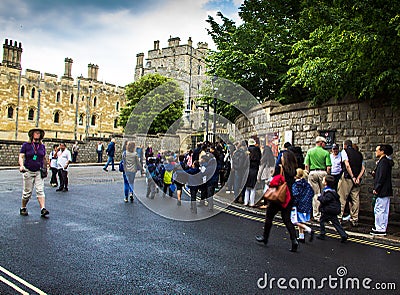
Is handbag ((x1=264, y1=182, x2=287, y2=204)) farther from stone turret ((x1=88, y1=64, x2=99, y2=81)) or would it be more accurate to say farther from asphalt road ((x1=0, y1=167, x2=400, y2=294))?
stone turret ((x1=88, y1=64, x2=99, y2=81))

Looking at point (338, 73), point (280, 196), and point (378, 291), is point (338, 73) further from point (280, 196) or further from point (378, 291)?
point (378, 291)

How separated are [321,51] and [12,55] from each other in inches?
1938

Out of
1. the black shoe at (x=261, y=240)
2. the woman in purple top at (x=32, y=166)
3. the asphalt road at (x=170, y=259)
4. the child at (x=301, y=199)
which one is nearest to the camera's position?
the asphalt road at (x=170, y=259)

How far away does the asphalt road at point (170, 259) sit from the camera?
4219mm

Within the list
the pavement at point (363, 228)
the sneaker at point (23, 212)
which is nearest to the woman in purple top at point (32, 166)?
the sneaker at point (23, 212)

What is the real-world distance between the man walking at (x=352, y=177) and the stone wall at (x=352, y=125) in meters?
1.65

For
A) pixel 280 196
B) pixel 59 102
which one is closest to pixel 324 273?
pixel 280 196

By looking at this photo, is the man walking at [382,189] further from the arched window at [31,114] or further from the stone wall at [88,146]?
the arched window at [31,114]

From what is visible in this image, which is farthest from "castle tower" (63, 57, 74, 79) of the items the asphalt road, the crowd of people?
the asphalt road

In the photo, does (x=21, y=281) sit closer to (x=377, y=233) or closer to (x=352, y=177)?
(x=377, y=233)

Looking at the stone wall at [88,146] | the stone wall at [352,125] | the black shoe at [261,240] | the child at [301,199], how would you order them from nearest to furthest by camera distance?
1. the black shoe at [261,240]
2. the child at [301,199]
3. the stone wall at [352,125]
4. the stone wall at [88,146]

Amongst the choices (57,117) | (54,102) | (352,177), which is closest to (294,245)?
(352,177)

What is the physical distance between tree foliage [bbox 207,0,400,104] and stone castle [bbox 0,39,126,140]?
119ft

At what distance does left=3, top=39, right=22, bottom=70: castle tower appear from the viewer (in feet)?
155
